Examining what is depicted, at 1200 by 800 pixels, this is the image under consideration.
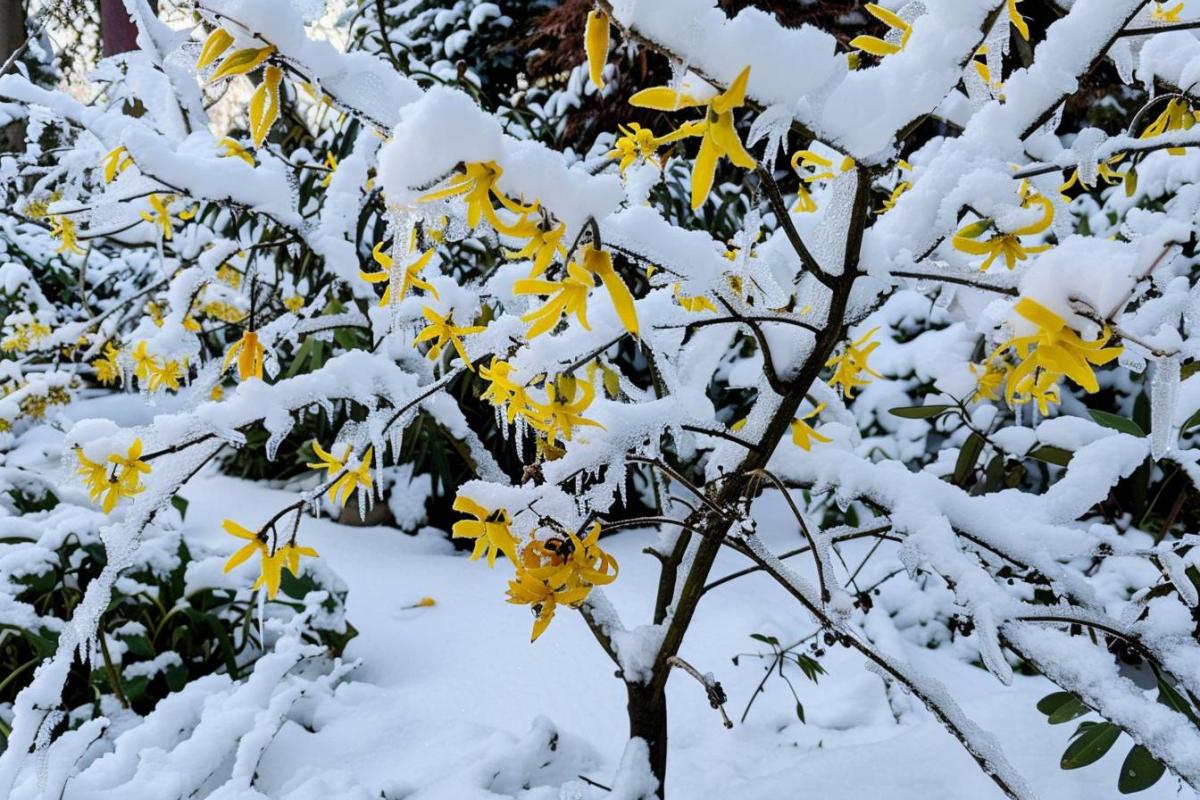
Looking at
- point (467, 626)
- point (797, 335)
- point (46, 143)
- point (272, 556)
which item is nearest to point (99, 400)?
point (46, 143)

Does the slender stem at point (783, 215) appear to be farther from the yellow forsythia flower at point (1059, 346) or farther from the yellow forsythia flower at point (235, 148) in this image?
the yellow forsythia flower at point (235, 148)

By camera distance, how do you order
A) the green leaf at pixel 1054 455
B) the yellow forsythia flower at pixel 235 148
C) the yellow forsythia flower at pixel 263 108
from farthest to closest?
the yellow forsythia flower at pixel 235 148 → the green leaf at pixel 1054 455 → the yellow forsythia flower at pixel 263 108

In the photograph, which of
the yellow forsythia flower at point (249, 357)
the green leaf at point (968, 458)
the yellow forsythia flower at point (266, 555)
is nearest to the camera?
the yellow forsythia flower at point (266, 555)

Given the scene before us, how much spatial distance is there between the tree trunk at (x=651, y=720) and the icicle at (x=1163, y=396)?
1.76ft

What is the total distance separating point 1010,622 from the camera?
546 millimetres

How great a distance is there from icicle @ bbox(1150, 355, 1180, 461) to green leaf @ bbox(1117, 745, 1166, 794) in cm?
30

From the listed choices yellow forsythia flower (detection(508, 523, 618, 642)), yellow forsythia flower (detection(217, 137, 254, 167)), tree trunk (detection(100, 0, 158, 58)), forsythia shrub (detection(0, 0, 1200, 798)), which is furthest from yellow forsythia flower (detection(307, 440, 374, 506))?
tree trunk (detection(100, 0, 158, 58))

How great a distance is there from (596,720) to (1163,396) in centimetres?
88

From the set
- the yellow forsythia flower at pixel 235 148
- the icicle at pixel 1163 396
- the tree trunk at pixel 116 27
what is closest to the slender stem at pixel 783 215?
the icicle at pixel 1163 396

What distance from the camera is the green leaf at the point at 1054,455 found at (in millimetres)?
840

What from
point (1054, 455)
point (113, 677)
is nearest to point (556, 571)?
point (1054, 455)

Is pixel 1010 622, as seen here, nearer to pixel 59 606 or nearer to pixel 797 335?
pixel 797 335

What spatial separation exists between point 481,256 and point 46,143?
3202 mm

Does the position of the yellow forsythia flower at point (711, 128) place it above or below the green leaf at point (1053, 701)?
above
